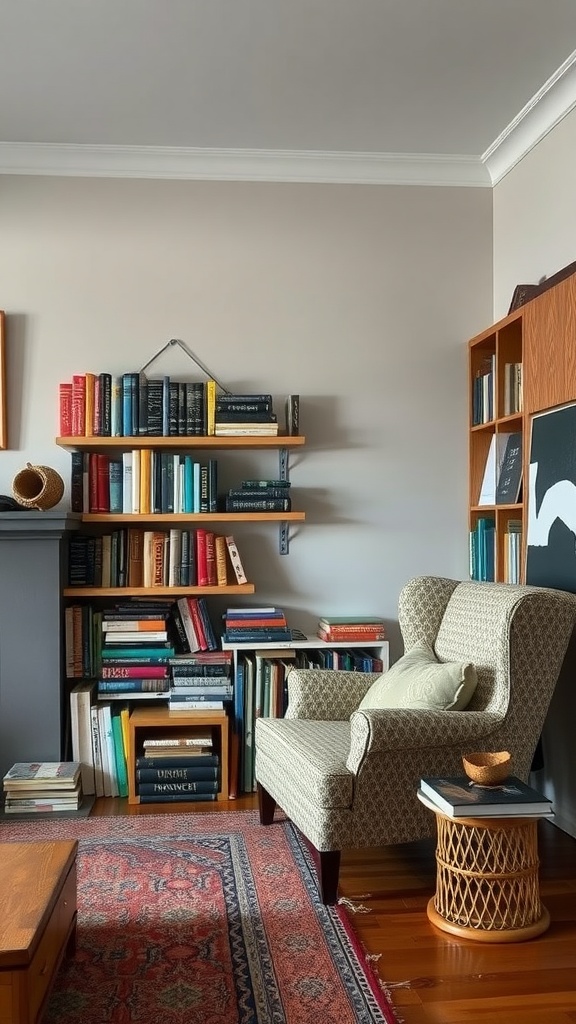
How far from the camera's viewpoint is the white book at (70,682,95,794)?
3.90 meters

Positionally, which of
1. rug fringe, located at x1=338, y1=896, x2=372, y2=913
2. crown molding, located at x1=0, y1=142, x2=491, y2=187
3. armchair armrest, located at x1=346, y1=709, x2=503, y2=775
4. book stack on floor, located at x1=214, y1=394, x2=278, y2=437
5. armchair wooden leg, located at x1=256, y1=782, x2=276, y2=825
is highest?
crown molding, located at x1=0, y1=142, x2=491, y2=187

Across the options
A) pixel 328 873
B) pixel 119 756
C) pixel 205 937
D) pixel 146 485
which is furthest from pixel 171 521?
pixel 205 937

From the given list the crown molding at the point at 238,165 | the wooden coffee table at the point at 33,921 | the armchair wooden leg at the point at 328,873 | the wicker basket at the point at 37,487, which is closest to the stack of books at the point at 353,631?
the wicker basket at the point at 37,487

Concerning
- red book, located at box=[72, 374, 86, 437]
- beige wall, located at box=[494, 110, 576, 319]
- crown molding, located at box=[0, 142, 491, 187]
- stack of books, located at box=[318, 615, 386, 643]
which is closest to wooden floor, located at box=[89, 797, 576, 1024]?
stack of books, located at box=[318, 615, 386, 643]

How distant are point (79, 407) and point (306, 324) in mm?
1103

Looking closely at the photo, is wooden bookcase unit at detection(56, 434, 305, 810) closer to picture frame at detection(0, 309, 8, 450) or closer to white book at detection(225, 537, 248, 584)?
white book at detection(225, 537, 248, 584)

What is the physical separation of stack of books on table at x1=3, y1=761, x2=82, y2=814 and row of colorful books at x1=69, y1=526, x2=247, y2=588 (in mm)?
803

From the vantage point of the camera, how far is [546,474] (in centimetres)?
344

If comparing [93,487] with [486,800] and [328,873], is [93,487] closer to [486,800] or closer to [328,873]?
[328,873]

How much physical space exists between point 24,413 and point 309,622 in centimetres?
159

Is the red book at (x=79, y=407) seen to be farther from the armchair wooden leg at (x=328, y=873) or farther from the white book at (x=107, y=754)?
the armchair wooden leg at (x=328, y=873)

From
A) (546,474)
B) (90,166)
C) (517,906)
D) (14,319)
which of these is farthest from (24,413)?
(517,906)

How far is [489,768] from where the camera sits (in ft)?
8.56

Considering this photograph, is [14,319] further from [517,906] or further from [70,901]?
[517,906]
